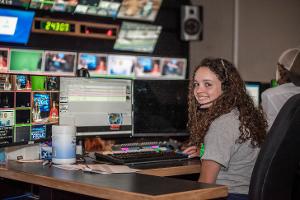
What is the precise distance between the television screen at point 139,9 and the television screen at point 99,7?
106 mm

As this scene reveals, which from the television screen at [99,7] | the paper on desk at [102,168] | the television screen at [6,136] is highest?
the television screen at [99,7]

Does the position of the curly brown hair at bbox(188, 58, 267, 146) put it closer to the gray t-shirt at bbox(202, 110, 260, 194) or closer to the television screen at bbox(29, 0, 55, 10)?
the gray t-shirt at bbox(202, 110, 260, 194)

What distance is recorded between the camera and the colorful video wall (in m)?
5.65

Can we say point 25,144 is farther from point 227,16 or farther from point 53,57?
point 227,16

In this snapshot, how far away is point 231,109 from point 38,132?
36.4 inches

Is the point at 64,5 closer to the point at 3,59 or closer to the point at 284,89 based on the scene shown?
the point at 3,59

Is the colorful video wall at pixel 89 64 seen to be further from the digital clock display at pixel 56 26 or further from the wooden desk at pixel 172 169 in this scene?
the wooden desk at pixel 172 169

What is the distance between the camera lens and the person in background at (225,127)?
2.29m

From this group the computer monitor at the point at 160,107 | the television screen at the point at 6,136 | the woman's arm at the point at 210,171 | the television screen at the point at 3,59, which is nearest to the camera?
the woman's arm at the point at 210,171

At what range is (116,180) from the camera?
2053mm

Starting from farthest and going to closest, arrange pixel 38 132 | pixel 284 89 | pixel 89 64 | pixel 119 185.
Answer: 1. pixel 89 64
2. pixel 284 89
3. pixel 38 132
4. pixel 119 185

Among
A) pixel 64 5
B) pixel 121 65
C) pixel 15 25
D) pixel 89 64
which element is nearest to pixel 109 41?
pixel 121 65

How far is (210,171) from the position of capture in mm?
2250

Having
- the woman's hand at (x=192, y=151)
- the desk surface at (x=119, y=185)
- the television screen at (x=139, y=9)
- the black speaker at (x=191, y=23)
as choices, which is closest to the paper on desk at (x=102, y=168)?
the desk surface at (x=119, y=185)
